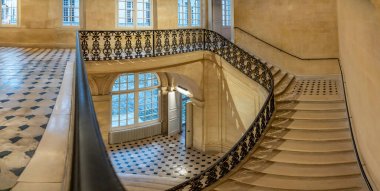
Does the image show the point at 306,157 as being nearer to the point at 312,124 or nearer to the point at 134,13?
the point at 312,124

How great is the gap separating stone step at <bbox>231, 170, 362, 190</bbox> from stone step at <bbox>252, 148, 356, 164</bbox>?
49cm

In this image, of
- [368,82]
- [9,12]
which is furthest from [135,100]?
[368,82]

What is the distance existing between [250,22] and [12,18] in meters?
9.05

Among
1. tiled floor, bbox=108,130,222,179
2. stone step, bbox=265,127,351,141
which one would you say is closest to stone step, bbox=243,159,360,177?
stone step, bbox=265,127,351,141

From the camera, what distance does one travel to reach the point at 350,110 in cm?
809

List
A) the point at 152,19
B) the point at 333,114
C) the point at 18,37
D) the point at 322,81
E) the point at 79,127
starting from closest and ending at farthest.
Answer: the point at 79,127 → the point at 333,114 → the point at 322,81 → the point at 18,37 → the point at 152,19

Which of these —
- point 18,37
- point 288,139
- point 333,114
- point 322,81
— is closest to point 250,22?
point 322,81

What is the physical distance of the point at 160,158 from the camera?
12914 mm

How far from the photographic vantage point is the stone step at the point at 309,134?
757 cm

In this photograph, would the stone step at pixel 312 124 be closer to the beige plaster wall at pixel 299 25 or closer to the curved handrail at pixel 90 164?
the beige plaster wall at pixel 299 25

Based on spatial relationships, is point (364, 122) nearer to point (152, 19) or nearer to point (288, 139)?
point (288, 139)

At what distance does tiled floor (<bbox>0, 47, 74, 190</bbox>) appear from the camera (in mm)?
3101

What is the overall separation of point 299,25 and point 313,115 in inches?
194

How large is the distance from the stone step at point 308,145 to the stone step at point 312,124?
1.83 ft
